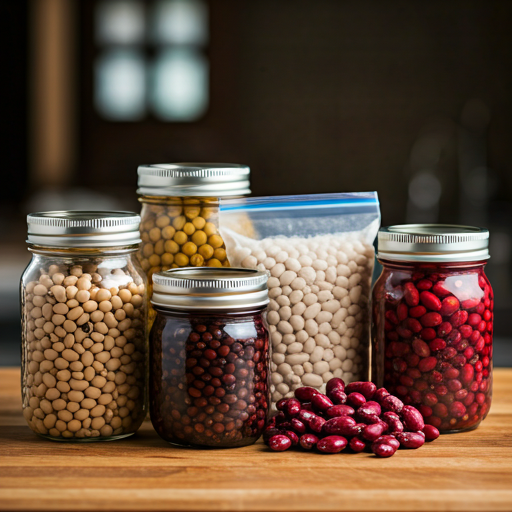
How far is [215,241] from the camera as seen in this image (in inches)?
40.4

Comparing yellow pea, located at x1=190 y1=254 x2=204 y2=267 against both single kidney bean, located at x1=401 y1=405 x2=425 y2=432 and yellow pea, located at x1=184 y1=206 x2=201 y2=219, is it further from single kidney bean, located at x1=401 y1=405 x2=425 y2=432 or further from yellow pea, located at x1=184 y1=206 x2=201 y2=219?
single kidney bean, located at x1=401 y1=405 x2=425 y2=432

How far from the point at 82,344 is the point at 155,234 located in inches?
7.7

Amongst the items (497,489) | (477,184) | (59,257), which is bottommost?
(497,489)

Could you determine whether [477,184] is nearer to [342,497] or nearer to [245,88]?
[245,88]

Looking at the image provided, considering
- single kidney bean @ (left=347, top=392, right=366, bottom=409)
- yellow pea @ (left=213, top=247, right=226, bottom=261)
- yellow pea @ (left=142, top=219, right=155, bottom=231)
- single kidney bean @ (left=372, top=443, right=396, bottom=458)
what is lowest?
single kidney bean @ (left=372, top=443, right=396, bottom=458)

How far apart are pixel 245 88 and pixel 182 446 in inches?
188

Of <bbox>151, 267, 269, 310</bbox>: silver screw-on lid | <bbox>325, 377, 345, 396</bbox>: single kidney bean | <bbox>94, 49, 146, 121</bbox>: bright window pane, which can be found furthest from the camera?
<bbox>94, 49, 146, 121</bbox>: bright window pane

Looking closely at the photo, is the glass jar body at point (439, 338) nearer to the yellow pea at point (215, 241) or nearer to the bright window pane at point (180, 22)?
the yellow pea at point (215, 241)

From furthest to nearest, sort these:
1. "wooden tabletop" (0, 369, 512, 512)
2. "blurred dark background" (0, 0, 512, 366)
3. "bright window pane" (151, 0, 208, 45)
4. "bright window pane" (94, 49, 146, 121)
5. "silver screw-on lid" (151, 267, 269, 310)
A: "bright window pane" (94, 49, 146, 121) → "bright window pane" (151, 0, 208, 45) → "blurred dark background" (0, 0, 512, 366) → "silver screw-on lid" (151, 267, 269, 310) → "wooden tabletop" (0, 369, 512, 512)

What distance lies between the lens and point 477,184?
4.59m

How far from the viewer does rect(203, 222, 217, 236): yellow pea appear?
103 centimetres

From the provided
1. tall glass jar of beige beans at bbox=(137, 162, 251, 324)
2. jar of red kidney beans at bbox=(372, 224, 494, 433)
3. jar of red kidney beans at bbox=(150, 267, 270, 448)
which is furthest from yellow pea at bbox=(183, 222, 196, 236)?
jar of red kidney beans at bbox=(372, 224, 494, 433)

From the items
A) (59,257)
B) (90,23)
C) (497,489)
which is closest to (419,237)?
(497,489)

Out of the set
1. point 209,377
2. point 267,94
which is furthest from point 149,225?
point 267,94
